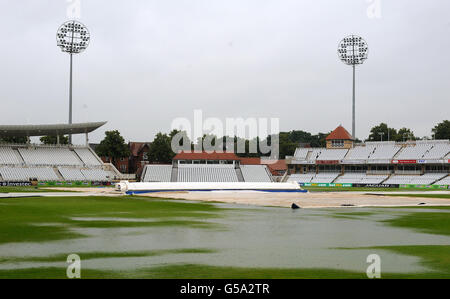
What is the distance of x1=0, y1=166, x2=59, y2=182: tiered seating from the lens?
85.8 metres

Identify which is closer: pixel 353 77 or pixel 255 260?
pixel 255 260

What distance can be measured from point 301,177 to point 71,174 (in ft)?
155

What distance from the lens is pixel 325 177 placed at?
108m

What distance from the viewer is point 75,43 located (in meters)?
101

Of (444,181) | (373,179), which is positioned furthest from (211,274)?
(373,179)

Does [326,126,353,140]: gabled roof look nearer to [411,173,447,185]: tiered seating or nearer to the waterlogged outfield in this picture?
[411,173,447,185]: tiered seating

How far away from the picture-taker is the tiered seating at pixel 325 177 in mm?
105500

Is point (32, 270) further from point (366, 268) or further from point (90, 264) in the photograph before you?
point (366, 268)

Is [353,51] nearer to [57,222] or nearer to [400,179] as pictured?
[400,179]

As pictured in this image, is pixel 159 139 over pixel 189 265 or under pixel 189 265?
over

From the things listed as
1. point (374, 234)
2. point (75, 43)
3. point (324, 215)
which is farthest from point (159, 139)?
point (374, 234)

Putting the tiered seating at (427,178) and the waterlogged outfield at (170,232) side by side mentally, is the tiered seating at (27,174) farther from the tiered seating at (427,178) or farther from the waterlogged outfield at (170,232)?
the tiered seating at (427,178)
